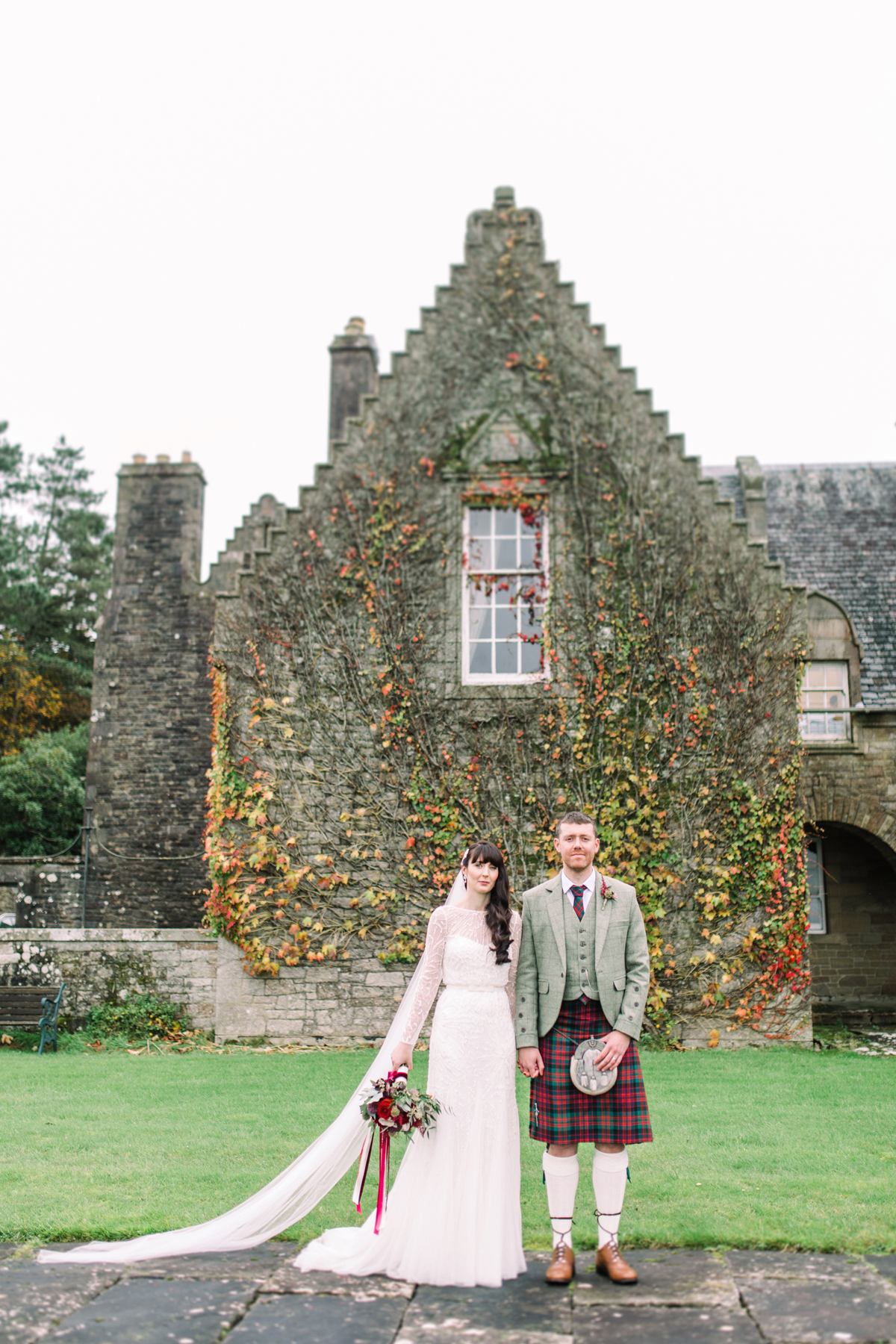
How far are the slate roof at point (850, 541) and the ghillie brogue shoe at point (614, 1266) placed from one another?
12235mm

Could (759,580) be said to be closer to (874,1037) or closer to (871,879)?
(874,1037)

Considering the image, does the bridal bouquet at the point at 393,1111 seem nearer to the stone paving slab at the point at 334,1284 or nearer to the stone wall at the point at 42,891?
the stone paving slab at the point at 334,1284

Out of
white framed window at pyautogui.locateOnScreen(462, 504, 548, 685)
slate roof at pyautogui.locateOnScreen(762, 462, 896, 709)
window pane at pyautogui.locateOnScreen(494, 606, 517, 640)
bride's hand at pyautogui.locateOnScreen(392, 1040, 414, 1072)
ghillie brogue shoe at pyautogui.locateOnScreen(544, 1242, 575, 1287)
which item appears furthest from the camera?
slate roof at pyautogui.locateOnScreen(762, 462, 896, 709)

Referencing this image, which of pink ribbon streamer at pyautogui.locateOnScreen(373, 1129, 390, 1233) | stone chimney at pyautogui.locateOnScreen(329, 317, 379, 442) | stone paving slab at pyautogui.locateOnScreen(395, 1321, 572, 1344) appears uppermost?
stone chimney at pyautogui.locateOnScreen(329, 317, 379, 442)

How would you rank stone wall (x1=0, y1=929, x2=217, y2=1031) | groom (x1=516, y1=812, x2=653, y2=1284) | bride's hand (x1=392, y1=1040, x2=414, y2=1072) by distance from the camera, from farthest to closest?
stone wall (x1=0, y1=929, x2=217, y2=1031), bride's hand (x1=392, y1=1040, x2=414, y2=1072), groom (x1=516, y1=812, x2=653, y2=1284)

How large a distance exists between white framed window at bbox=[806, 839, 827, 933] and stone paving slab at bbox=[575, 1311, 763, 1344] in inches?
553

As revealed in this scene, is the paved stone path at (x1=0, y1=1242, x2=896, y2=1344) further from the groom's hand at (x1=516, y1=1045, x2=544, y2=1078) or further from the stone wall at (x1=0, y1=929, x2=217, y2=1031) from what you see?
the stone wall at (x1=0, y1=929, x2=217, y2=1031)

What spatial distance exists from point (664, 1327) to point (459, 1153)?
111cm

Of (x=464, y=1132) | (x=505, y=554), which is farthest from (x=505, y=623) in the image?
(x=464, y=1132)

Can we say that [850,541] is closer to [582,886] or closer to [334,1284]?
[582,886]

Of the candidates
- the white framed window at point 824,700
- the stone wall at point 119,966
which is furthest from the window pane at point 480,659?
the white framed window at point 824,700

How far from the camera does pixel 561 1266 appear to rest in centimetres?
428

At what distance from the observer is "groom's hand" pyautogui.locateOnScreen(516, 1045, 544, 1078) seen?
15.0 ft

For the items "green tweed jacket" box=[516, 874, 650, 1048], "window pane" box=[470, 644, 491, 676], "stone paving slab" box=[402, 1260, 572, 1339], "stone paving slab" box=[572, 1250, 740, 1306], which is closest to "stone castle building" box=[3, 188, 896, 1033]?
"window pane" box=[470, 644, 491, 676]
